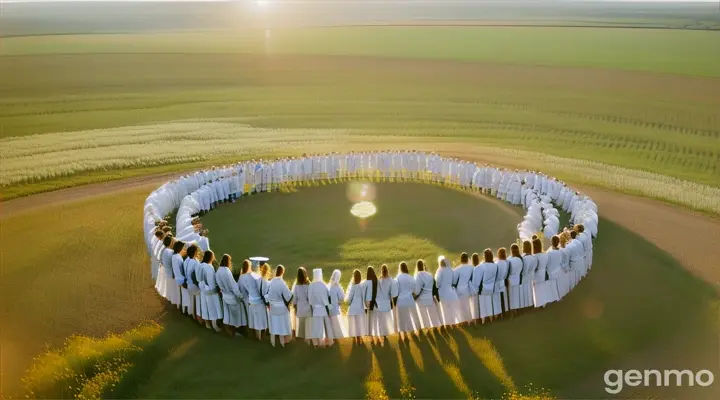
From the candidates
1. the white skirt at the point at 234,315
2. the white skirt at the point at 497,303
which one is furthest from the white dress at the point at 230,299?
the white skirt at the point at 497,303

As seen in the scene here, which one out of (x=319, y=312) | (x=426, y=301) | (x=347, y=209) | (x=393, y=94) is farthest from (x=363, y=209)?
(x=393, y=94)

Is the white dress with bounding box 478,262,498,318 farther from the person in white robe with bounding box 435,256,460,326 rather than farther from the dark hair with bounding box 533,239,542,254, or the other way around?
the dark hair with bounding box 533,239,542,254

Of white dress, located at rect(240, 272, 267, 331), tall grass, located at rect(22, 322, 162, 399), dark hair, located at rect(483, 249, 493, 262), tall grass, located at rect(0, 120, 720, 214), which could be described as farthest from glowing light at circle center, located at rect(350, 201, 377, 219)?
tall grass, located at rect(0, 120, 720, 214)

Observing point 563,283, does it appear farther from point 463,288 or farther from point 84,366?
point 84,366

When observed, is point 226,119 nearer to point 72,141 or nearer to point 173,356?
point 72,141

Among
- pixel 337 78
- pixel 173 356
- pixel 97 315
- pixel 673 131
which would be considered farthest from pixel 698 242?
pixel 337 78
